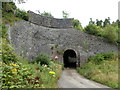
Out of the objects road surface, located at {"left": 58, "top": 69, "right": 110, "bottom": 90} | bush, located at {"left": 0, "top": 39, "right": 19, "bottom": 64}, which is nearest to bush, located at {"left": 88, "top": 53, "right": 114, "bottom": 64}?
road surface, located at {"left": 58, "top": 69, "right": 110, "bottom": 90}

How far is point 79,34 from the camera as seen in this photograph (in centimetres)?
1400

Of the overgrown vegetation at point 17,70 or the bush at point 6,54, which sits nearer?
the overgrown vegetation at point 17,70

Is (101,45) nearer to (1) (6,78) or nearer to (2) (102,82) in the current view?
(2) (102,82)

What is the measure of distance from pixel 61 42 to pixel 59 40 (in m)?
0.33

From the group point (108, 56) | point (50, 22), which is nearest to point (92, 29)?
point (108, 56)

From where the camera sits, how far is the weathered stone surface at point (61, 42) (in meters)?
12.2

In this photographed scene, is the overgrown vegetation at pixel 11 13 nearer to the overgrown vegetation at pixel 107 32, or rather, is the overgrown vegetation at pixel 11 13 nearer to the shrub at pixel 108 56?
the overgrown vegetation at pixel 107 32

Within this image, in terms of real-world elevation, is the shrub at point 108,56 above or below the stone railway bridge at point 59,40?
below

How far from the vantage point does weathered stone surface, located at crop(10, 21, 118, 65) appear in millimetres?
12156

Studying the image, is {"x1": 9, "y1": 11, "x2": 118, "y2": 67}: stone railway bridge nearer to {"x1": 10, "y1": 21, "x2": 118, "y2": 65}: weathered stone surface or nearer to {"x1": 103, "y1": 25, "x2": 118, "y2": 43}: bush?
{"x1": 10, "y1": 21, "x2": 118, "y2": 65}: weathered stone surface

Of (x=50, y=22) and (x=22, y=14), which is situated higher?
(x=22, y=14)

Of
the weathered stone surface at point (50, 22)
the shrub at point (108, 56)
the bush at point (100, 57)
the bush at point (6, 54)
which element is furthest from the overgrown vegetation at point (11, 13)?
the shrub at point (108, 56)

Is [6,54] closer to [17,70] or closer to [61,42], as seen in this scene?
[17,70]

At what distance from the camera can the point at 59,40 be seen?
44.2 feet
